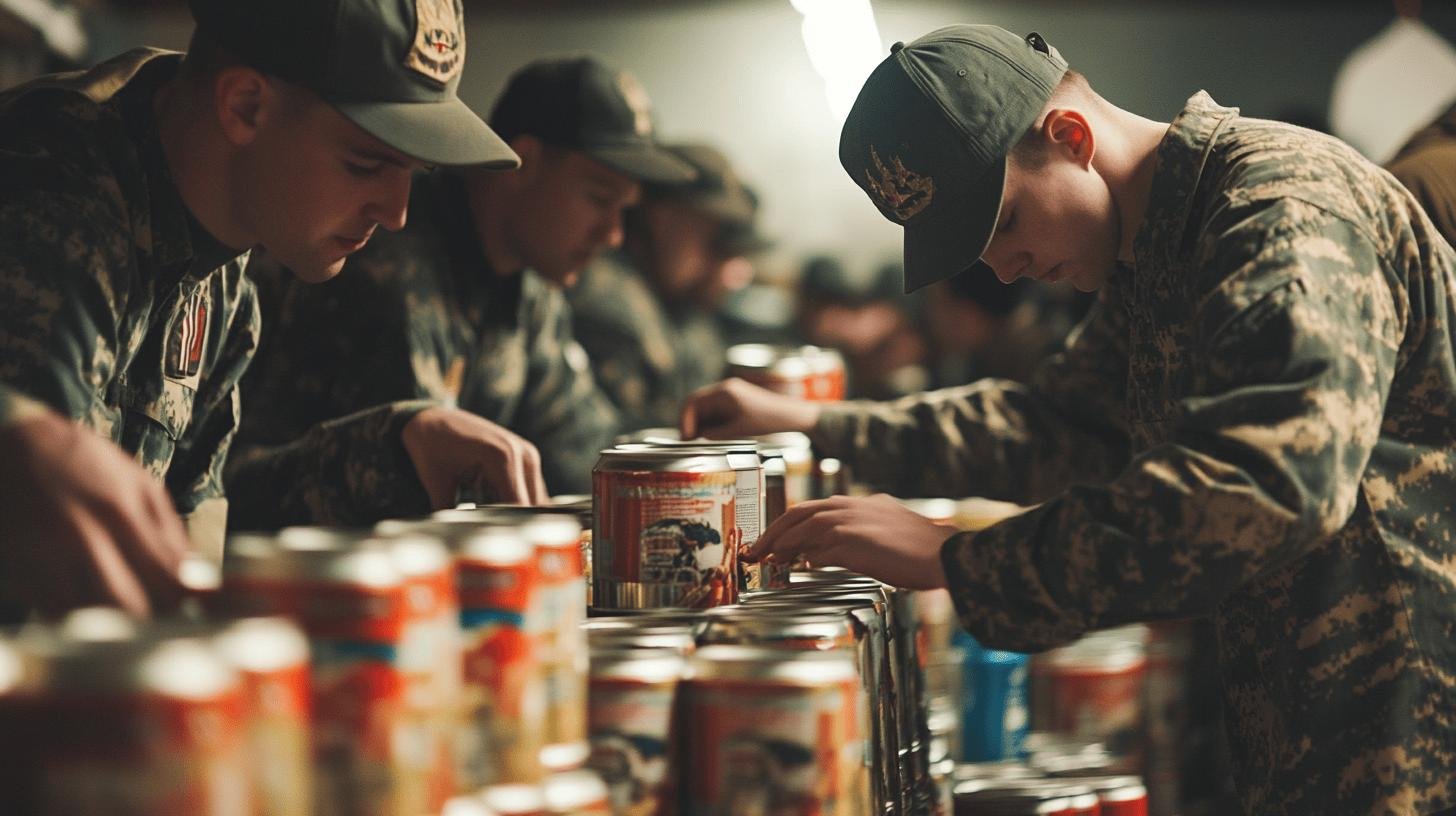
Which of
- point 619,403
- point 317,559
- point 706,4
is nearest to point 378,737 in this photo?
point 317,559

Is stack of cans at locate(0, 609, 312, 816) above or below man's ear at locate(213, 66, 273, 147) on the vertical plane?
below

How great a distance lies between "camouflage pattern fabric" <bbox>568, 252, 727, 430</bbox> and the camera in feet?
17.8

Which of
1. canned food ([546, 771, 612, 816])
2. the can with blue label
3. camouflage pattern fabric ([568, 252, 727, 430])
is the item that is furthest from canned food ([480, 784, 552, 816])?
camouflage pattern fabric ([568, 252, 727, 430])

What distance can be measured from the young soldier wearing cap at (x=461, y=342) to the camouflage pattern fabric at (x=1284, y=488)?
35.9 inches

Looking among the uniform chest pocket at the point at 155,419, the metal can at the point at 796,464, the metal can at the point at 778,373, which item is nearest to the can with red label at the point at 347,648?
the uniform chest pocket at the point at 155,419

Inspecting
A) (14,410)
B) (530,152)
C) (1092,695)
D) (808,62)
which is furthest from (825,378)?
(808,62)

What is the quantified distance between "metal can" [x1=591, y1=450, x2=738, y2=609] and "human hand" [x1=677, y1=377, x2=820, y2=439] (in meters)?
0.89

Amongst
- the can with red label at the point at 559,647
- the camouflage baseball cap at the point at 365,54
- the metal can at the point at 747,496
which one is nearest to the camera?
the can with red label at the point at 559,647

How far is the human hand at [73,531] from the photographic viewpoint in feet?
3.99

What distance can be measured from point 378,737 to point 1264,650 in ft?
4.24

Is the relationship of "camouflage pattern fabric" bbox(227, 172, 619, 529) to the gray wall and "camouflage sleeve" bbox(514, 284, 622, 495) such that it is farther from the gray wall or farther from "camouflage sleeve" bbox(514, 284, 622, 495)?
the gray wall

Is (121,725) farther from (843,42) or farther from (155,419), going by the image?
(843,42)

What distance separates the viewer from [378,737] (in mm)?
1179

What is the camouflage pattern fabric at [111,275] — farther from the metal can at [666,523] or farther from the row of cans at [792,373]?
the row of cans at [792,373]
